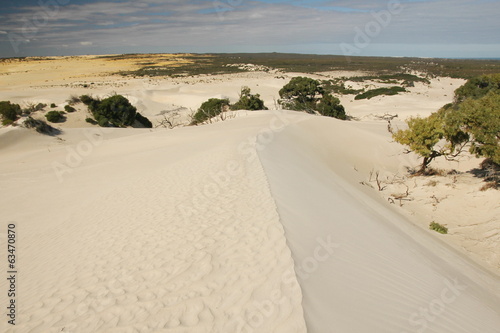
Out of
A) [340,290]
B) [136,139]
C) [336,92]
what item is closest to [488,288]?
[340,290]

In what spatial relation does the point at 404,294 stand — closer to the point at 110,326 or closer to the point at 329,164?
the point at 110,326

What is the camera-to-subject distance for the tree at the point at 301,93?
33631mm

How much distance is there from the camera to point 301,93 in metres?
35.8

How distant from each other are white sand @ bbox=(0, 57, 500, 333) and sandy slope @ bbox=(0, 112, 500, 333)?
3cm

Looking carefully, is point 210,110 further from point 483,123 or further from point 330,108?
point 483,123

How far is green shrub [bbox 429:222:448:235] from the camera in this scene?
10.5 metres

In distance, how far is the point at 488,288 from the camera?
725 centimetres

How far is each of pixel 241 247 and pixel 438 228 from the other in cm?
840

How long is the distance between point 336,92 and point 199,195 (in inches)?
1848

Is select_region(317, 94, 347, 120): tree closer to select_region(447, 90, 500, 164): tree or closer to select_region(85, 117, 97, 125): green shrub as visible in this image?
select_region(447, 90, 500, 164): tree

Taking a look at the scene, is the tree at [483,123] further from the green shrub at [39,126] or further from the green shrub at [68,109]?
the green shrub at [68,109]

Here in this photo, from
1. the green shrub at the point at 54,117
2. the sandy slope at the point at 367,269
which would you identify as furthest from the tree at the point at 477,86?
the green shrub at the point at 54,117

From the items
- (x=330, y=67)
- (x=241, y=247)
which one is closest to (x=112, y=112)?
(x=241, y=247)

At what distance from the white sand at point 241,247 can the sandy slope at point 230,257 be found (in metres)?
0.03
